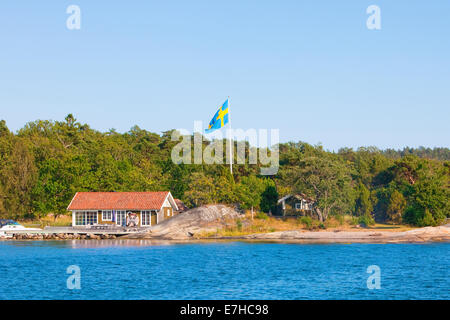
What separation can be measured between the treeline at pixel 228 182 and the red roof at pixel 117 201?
4.50m

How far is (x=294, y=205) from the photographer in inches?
2950

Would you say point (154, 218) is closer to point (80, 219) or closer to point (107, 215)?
point (107, 215)

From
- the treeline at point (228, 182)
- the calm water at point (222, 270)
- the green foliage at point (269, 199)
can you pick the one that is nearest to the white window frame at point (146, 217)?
the treeline at point (228, 182)

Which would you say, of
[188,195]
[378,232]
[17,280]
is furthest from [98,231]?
[378,232]

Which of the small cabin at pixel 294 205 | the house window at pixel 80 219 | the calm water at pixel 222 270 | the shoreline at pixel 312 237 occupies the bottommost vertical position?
the calm water at pixel 222 270

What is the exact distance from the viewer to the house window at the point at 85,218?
7044cm

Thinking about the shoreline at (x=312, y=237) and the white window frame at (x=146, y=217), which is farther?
the white window frame at (x=146, y=217)

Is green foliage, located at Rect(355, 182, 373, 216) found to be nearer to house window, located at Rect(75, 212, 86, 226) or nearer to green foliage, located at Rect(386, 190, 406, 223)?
green foliage, located at Rect(386, 190, 406, 223)

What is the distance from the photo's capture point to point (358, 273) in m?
42.2

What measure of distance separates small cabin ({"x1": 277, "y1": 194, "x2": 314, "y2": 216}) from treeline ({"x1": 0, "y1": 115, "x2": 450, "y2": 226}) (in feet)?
3.52

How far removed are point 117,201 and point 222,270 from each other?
98.3ft

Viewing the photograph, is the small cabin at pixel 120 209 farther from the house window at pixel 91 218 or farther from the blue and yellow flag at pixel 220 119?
the blue and yellow flag at pixel 220 119

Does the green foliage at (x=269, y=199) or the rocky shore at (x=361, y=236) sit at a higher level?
the green foliage at (x=269, y=199)
